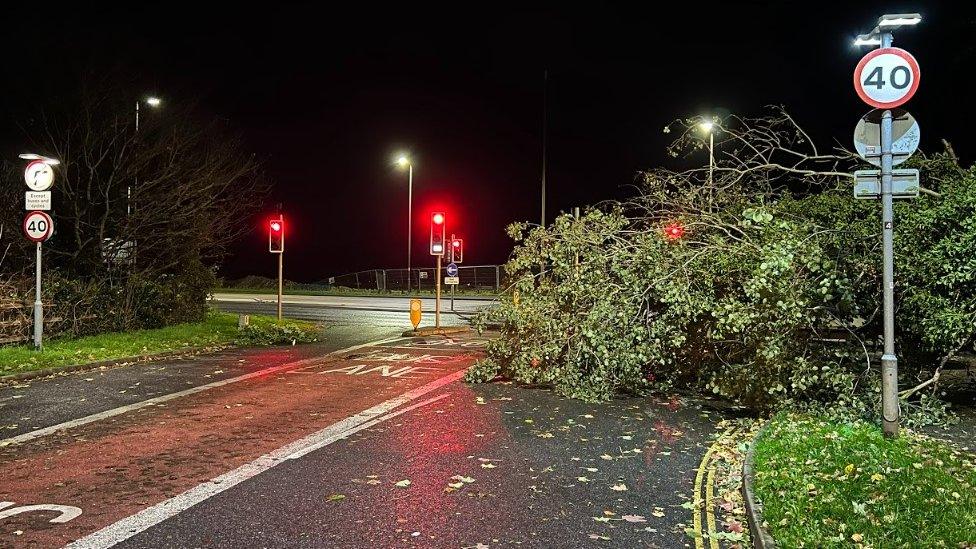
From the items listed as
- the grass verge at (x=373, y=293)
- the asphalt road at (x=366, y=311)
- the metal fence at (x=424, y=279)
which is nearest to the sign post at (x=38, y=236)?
the asphalt road at (x=366, y=311)

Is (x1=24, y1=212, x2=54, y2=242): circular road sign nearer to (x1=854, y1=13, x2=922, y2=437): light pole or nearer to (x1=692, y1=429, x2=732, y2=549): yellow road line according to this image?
(x1=692, y1=429, x2=732, y2=549): yellow road line

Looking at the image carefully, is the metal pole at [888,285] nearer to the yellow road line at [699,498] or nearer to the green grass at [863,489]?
the green grass at [863,489]

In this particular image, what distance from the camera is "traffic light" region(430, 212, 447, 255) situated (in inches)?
867

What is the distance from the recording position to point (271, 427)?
859 centimetres

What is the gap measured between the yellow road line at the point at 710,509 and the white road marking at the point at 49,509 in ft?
14.5

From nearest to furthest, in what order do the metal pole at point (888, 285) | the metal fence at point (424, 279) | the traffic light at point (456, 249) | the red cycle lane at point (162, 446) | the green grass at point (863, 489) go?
the green grass at point (863, 489) < the red cycle lane at point (162, 446) < the metal pole at point (888, 285) < the traffic light at point (456, 249) < the metal fence at point (424, 279)

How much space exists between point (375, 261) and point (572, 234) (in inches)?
2136

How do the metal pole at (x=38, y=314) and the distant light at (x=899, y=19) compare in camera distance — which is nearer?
the distant light at (x=899, y=19)

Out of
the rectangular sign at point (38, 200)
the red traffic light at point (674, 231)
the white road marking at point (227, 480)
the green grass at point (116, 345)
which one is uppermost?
the rectangular sign at point (38, 200)

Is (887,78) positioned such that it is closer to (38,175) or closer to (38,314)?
(38,175)

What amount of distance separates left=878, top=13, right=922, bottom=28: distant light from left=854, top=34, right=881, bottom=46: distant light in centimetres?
33

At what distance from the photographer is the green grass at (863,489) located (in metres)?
4.82

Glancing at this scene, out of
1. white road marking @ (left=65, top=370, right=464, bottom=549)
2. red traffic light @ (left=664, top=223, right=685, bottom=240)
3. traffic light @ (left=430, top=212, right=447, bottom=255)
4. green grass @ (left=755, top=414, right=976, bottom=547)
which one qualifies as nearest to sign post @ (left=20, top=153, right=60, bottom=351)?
white road marking @ (left=65, top=370, right=464, bottom=549)

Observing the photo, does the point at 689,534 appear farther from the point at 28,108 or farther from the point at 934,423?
the point at 28,108
